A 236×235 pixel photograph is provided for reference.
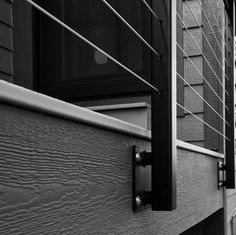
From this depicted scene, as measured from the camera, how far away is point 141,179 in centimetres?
101

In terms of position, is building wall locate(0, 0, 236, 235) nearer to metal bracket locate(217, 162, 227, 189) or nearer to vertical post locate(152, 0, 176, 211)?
vertical post locate(152, 0, 176, 211)

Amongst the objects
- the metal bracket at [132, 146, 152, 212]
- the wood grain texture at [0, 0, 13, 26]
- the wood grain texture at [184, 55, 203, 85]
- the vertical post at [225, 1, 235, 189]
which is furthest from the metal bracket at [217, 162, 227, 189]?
the wood grain texture at [0, 0, 13, 26]

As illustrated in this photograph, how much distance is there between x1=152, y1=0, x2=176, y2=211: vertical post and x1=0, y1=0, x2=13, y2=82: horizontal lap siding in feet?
3.91

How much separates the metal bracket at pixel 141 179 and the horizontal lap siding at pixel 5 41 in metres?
1.26

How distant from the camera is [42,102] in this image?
0.63 m

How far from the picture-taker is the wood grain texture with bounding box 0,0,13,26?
6.81 feet

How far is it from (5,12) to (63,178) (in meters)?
1.62

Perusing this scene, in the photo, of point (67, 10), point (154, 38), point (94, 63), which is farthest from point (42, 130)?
point (67, 10)

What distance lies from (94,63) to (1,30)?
64cm

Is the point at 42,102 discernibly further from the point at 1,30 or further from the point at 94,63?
the point at 94,63

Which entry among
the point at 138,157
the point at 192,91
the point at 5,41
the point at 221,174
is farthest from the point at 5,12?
the point at 138,157

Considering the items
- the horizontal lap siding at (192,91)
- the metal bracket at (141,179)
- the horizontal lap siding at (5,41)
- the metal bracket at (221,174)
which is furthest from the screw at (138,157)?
the horizontal lap siding at (192,91)

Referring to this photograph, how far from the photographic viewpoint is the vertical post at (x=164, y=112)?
38.6 inches

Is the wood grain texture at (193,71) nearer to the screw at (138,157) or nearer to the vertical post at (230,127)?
the vertical post at (230,127)
